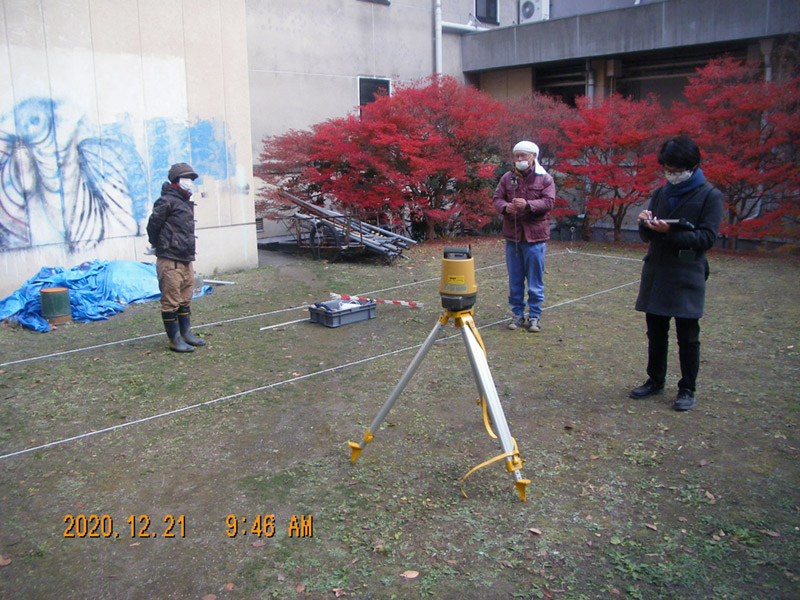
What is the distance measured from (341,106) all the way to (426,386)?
11.5m

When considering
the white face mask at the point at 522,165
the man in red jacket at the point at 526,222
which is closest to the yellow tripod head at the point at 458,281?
the man in red jacket at the point at 526,222

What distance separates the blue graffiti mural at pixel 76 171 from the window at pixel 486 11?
11.2 metres

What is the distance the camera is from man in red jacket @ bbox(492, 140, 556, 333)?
6.73m

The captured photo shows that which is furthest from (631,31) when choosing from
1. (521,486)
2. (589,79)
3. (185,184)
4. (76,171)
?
(521,486)

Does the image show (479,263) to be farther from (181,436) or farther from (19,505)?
(19,505)

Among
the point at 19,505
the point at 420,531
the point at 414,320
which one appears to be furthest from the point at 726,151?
the point at 19,505

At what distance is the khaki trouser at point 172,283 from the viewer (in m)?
6.35

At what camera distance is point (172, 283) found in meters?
6.36

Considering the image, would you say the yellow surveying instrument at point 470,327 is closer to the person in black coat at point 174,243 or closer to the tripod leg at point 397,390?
the tripod leg at point 397,390

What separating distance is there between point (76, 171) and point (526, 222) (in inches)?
225

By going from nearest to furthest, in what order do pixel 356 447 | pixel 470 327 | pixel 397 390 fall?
pixel 470 327 → pixel 397 390 → pixel 356 447

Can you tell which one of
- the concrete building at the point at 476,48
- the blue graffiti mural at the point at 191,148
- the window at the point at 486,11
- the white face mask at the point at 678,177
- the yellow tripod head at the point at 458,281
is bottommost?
the yellow tripod head at the point at 458,281

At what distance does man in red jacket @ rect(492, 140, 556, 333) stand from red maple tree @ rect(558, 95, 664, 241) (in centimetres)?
585
